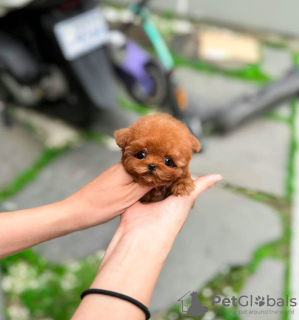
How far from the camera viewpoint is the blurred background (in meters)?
2.21

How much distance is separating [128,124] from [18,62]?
0.93 meters

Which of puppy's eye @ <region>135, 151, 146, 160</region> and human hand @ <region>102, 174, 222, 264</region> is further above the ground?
puppy's eye @ <region>135, 151, 146, 160</region>

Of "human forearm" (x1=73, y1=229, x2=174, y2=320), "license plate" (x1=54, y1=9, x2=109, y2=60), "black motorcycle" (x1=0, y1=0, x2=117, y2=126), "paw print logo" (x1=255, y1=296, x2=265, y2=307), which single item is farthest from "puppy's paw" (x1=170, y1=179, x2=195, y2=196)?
"license plate" (x1=54, y1=9, x2=109, y2=60)

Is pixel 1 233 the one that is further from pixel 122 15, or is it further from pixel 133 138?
pixel 122 15

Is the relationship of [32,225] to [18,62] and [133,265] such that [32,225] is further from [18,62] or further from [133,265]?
[18,62]

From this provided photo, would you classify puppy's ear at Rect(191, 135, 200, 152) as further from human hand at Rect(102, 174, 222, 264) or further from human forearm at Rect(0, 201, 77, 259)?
human forearm at Rect(0, 201, 77, 259)

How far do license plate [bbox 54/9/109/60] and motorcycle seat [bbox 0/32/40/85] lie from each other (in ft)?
0.93

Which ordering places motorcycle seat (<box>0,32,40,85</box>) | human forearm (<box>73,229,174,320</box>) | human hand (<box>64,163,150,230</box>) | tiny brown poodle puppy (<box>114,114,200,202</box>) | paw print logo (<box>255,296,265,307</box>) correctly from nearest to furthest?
1. human forearm (<box>73,229,174,320</box>)
2. tiny brown poodle puppy (<box>114,114,200,202</box>)
3. human hand (<box>64,163,150,230</box>)
4. paw print logo (<box>255,296,265,307</box>)
5. motorcycle seat (<box>0,32,40,85</box>)

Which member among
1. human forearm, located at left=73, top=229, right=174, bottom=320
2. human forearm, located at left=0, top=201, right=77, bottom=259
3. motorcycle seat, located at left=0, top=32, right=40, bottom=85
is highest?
motorcycle seat, located at left=0, top=32, right=40, bottom=85

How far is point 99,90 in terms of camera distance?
284 cm

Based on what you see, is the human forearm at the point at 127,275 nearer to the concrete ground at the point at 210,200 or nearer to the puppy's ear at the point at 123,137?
the puppy's ear at the point at 123,137

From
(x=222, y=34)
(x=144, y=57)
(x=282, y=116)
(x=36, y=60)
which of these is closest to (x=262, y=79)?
(x=282, y=116)

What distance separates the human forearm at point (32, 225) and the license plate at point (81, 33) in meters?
1.73

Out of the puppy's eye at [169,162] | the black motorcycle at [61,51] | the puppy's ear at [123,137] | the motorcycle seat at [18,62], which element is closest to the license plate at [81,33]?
the black motorcycle at [61,51]
